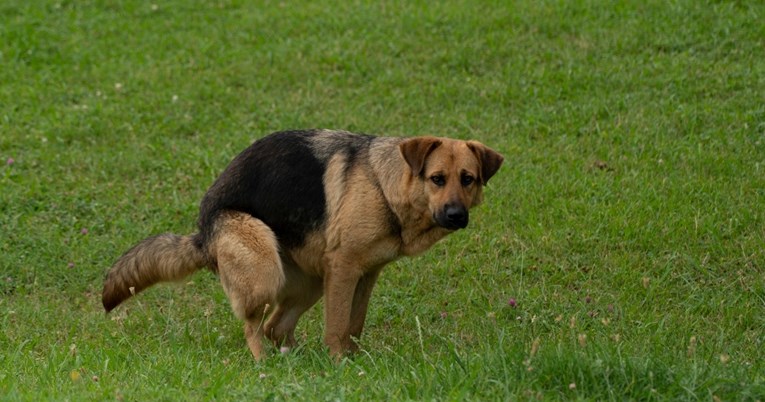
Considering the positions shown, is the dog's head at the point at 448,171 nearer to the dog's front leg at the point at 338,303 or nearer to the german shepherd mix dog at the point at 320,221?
the german shepherd mix dog at the point at 320,221

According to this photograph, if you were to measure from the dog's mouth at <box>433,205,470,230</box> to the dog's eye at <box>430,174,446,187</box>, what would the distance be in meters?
0.21

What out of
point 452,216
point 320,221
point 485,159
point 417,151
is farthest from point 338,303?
point 485,159

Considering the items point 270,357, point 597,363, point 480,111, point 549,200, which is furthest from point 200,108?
point 597,363

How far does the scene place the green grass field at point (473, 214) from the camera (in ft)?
19.6

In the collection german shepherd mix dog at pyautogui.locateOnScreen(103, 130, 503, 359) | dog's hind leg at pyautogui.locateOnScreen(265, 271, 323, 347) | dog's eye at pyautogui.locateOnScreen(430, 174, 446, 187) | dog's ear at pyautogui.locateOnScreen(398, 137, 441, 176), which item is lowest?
dog's hind leg at pyautogui.locateOnScreen(265, 271, 323, 347)

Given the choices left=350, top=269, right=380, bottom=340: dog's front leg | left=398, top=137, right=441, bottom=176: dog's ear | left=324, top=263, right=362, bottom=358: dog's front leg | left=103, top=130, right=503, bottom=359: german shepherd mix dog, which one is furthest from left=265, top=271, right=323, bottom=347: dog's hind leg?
left=398, top=137, right=441, bottom=176: dog's ear

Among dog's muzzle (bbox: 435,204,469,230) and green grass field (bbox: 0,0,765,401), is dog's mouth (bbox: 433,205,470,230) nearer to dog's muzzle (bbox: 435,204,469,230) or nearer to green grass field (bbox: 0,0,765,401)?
dog's muzzle (bbox: 435,204,469,230)

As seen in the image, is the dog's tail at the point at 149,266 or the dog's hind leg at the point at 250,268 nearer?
the dog's hind leg at the point at 250,268

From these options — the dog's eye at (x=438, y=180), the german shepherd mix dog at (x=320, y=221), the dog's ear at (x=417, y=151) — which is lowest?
the german shepherd mix dog at (x=320, y=221)

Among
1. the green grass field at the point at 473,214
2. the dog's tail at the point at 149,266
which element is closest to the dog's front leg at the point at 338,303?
the green grass field at the point at 473,214

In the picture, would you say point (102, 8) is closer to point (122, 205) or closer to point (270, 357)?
point (122, 205)

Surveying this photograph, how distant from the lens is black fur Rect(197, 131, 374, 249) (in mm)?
7594

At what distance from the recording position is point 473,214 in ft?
32.3

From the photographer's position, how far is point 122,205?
10.4m
